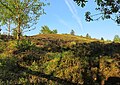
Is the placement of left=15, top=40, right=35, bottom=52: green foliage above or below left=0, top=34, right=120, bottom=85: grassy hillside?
above

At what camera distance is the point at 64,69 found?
2005 centimetres

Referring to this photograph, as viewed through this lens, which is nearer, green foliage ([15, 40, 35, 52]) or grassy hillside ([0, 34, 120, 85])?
grassy hillside ([0, 34, 120, 85])

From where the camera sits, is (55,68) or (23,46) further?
(23,46)

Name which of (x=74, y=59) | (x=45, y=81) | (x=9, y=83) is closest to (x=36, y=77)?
(x=45, y=81)

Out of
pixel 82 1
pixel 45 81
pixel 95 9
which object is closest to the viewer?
pixel 82 1

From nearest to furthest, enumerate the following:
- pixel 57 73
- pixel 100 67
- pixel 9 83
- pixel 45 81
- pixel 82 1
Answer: pixel 82 1 < pixel 9 83 < pixel 45 81 < pixel 57 73 < pixel 100 67

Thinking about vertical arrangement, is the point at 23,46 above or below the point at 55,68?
above

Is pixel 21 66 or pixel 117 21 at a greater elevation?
pixel 117 21

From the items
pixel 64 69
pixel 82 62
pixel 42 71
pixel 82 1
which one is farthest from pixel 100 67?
pixel 82 1

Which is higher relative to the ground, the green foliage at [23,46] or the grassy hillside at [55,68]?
the green foliage at [23,46]

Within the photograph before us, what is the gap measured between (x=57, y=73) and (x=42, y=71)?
3.13 feet

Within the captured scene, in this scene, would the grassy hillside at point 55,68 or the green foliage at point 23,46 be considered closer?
the grassy hillside at point 55,68

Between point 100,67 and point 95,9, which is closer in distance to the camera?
point 95,9

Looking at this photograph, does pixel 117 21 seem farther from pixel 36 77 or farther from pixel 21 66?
pixel 21 66
